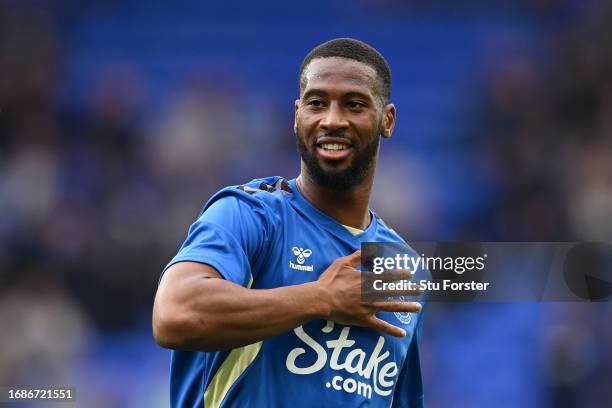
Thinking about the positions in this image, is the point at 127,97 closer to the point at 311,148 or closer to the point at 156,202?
the point at 156,202

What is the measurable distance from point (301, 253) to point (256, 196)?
276 millimetres

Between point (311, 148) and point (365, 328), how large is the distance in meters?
0.73

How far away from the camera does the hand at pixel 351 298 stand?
3086mm

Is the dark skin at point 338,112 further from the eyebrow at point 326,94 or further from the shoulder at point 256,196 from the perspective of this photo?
the shoulder at point 256,196

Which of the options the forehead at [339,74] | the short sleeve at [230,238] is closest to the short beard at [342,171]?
the forehead at [339,74]

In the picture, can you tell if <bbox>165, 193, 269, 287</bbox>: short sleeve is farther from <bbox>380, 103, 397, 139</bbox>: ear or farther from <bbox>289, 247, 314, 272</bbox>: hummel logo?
<bbox>380, 103, 397, 139</bbox>: ear

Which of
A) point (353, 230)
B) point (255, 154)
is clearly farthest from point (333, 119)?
point (255, 154)

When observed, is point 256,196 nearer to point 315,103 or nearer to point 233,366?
point 315,103

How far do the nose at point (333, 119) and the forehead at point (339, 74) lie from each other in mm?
101

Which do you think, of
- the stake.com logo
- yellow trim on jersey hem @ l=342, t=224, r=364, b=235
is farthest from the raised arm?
yellow trim on jersey hem @ l=342, t=224, r=364, b=235

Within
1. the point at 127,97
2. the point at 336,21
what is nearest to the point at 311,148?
the point at 127,97

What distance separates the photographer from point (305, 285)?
3.05 metres

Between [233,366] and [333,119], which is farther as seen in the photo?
[333,119]

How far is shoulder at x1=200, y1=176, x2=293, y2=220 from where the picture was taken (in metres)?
3.28
